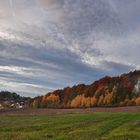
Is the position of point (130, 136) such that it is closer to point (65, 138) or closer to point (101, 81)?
point (65, 138)

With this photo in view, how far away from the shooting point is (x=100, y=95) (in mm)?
159625

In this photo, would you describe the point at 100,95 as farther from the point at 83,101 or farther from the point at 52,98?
the point at 52,98

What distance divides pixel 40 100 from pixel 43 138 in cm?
15000

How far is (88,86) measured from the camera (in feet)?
618

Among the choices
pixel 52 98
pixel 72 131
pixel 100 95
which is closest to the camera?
pixel 72 131

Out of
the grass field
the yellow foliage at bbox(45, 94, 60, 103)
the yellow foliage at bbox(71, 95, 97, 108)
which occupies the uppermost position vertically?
the yellow foliage at bbox(45, 94, 60, 103)

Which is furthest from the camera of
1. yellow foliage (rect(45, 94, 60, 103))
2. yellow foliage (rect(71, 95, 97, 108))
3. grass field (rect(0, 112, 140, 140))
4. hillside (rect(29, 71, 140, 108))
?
yellow foliage (rect(45, 94, 60, 103))

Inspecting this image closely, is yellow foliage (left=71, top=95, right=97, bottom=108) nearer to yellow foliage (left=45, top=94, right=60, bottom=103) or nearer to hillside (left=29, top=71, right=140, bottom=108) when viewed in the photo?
hillside (left=29, top=71, right=140, bottom=108)

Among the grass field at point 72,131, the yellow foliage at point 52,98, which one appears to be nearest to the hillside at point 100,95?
the yellow foliage at point 52,98

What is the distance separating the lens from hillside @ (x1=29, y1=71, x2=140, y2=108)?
14800 cm

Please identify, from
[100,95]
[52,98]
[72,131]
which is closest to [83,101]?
[100,95]

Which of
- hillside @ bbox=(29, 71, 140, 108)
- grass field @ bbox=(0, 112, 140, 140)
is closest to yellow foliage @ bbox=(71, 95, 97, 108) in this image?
hillside @ bbox=(29, 71, 140, 108)

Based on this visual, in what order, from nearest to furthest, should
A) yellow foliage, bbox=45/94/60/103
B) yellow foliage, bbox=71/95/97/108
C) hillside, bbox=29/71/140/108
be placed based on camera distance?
hillside, bbox=29/71/140/108
yellow foliage, bbox=71/95/97/108
yellow foliage, bbox=45/94/60/103

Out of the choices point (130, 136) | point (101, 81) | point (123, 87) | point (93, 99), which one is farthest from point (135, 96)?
point (130, 136)
